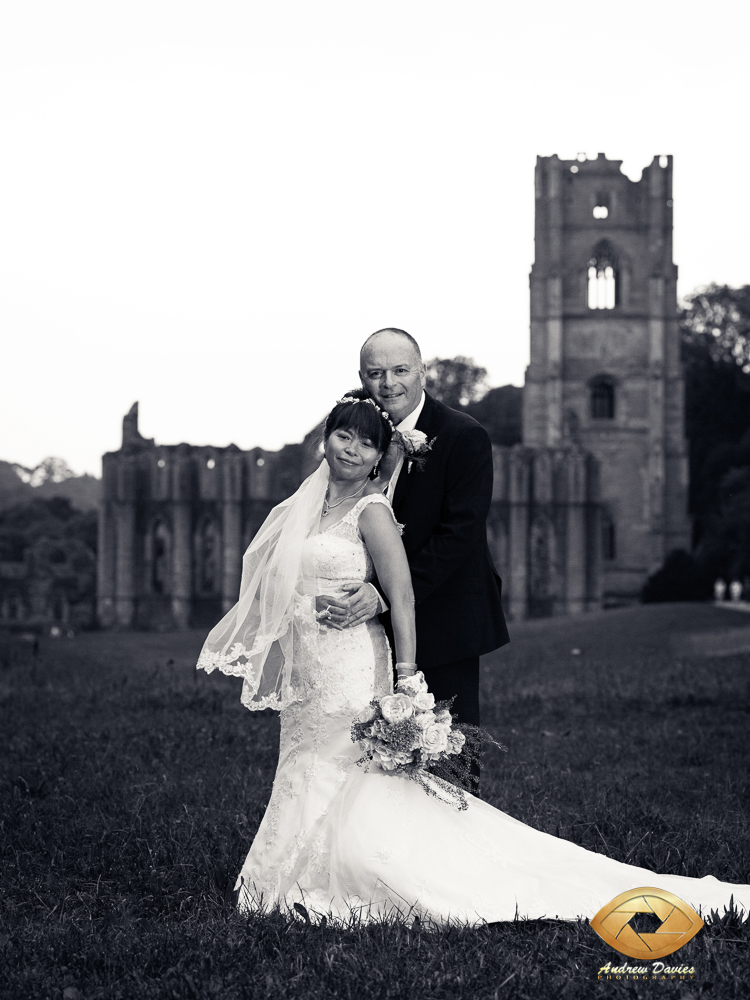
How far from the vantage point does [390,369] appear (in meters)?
4.98

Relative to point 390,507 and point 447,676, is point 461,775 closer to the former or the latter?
point 447,676

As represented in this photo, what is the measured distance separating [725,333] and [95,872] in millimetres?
65921

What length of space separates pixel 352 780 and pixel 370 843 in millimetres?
301

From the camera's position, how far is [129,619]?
1791 inches

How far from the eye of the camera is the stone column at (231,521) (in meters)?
45.2

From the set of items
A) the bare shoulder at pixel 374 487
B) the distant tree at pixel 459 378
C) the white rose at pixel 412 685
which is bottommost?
the white rose at pixel 412 685

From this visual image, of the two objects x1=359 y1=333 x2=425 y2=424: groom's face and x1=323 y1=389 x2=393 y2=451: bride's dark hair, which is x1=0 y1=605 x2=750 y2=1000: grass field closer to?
x1=323 y1=389 x2=393 y2=451: bride's dark hair

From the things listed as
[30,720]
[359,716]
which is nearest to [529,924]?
[359,716]

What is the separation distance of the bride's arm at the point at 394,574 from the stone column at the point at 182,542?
41109 mm

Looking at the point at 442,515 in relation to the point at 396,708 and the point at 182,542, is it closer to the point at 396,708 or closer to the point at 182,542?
the point at 396,708

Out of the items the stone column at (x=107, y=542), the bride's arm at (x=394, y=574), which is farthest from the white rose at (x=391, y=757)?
the stone column at (x=107, y=542)

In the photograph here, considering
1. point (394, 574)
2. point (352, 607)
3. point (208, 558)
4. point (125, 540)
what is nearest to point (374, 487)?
point (394, 574)

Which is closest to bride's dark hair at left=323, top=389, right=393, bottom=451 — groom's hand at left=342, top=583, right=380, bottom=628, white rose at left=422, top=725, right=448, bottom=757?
groom's hand at left=342, top=583, right=380, bottom=628

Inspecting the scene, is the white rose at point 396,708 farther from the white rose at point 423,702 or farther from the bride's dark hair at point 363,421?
the bride's dark hair at point 363,421
